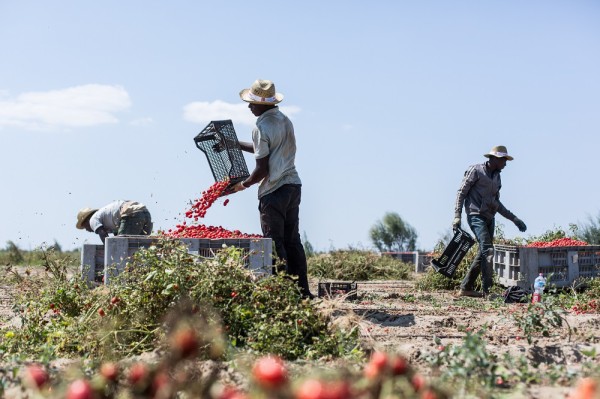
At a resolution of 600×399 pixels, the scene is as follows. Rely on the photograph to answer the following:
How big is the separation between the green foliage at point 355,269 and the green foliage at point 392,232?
11168 millimetres

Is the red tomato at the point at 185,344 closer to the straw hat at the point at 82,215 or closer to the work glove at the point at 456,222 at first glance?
the work glove at the point at 456,222

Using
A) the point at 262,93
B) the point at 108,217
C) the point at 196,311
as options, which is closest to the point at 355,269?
the point at 108,217

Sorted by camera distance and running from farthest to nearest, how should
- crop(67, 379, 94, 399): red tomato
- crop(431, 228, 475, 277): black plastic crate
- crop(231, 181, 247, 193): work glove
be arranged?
crop(431, 228, 475, 277): black plastic crate < crop(231, 181, 247, 193): work glove < crop(67, 379, 94, 399): red tomato

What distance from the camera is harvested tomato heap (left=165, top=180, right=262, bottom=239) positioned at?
25.0 feet

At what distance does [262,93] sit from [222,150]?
Result: 1.52 metres

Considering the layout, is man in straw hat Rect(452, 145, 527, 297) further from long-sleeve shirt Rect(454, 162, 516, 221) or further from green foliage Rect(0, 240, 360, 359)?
green foliage Rect(0, 240, 360, 359)

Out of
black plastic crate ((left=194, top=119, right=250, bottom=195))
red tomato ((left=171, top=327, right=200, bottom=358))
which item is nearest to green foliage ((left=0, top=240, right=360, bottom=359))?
red tomato ((left=171, top=327, right=200, bottom=358))

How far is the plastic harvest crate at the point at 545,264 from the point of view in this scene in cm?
1019

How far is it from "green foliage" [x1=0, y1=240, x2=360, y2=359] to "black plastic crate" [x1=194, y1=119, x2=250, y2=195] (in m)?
3.08

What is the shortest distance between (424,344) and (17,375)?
94.2 inches

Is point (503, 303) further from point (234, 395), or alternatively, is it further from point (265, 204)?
point (234, 395)

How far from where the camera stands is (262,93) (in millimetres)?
6977

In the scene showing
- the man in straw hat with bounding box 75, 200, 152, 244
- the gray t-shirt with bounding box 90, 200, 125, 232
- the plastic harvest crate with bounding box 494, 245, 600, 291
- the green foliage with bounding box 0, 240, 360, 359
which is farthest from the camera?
the gray t-shirt with bounding box 90, 200, 125, 232

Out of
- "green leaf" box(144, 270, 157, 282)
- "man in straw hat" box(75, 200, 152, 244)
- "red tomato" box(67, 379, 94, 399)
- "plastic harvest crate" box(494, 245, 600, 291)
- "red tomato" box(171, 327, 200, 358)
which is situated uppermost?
"man in straw hat" box(75, 200, 152, 244)
